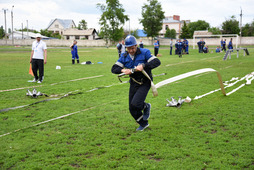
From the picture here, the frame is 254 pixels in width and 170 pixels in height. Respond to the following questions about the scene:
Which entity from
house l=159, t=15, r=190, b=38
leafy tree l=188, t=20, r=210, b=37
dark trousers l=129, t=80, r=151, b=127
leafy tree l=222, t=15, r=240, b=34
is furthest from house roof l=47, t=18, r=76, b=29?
dark trousers l=129, t=80, r=151, b=127

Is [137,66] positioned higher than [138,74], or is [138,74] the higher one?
[137,66]

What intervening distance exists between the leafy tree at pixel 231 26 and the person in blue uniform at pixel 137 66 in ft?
263

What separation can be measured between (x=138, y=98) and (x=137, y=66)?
70cm

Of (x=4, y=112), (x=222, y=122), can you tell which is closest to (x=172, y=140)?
(x=222, y=122)

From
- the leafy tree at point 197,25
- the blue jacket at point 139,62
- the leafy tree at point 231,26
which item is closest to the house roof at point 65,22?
the leafy tree at point 197,25

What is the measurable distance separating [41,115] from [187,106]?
419cm

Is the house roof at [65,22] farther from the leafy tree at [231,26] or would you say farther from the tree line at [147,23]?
the leafy tree at [231,26]

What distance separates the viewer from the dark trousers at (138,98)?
5316mm

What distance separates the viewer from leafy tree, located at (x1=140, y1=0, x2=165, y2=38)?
77.1 meters

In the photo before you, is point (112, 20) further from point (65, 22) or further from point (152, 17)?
point (65, 22)

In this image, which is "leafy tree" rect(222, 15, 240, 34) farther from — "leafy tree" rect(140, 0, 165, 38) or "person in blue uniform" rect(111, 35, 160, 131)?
"person in blue uniform" rect(111, 35, 160, 131)

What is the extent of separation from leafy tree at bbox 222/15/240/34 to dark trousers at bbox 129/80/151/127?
80193 millimetres

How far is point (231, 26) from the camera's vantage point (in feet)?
255

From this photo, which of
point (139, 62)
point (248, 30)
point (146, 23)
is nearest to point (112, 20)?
point (146, 23)
